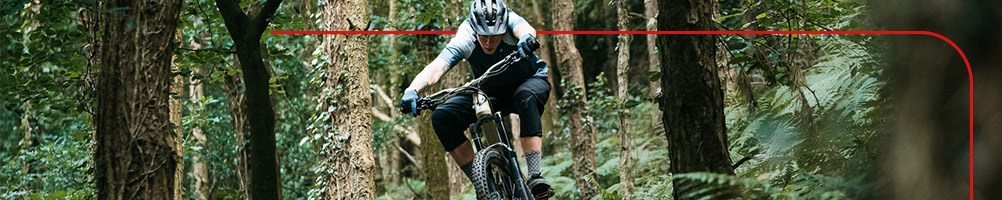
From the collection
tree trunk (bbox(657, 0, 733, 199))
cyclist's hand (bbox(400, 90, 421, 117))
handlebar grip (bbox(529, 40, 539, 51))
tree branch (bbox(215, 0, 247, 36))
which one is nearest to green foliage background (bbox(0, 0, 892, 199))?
tree trunk (bbox(657, 0, 733, 199))

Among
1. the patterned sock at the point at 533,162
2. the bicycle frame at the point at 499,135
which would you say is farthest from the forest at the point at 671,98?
the bicycle frame at the point at 499,135

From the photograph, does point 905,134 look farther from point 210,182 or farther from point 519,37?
point 210,182

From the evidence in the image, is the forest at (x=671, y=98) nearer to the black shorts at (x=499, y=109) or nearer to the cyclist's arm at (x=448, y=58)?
the black shorts at (x=499, y=109)

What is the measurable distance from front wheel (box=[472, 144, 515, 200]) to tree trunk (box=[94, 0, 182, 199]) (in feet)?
5.26

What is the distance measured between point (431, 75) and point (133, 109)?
161cm

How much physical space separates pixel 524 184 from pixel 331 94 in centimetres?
Answer: 437

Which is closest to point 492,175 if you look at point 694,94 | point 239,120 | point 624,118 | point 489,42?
point 489,42

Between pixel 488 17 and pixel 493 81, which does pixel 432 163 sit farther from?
pixel 488 17

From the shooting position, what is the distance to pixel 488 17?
21.2 feet

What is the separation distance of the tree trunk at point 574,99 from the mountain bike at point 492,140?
809 cm

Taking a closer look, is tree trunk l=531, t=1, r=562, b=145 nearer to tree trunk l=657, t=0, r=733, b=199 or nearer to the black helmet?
the black helmet

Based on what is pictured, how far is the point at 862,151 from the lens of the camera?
515 cm

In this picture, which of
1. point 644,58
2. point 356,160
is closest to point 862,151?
point 356,160

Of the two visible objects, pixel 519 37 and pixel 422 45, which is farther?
pixel 422 45
